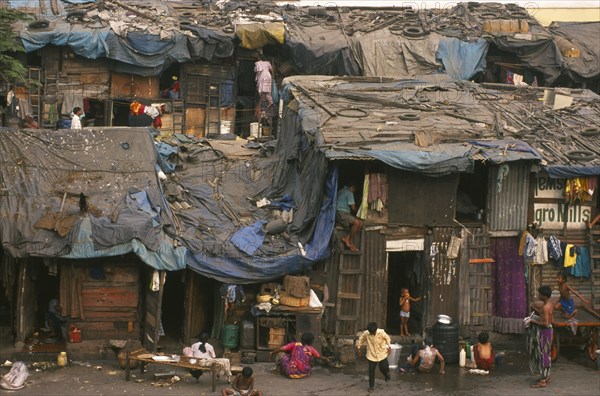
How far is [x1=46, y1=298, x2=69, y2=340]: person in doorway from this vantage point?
25.3 metres

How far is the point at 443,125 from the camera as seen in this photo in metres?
27.0

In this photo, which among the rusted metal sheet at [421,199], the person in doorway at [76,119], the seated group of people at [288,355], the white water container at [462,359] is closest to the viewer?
the seated group of people at [288,355]

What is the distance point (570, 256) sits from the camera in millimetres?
26484

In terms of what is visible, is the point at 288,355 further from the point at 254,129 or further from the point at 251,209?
the point at 254,129

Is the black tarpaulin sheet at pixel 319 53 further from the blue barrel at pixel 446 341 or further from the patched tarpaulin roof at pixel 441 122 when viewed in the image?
the blue barrel at pixel 446 341

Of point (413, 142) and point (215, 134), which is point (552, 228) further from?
point (215, 134)

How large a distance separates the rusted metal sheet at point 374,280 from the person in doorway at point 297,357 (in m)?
2.34

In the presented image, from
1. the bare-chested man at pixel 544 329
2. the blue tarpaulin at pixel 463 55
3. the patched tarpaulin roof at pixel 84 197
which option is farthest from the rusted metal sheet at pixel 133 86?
the bare-chested man at pixel 544 329

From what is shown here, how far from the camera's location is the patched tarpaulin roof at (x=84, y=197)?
80.1 ft

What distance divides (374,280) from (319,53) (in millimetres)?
10602

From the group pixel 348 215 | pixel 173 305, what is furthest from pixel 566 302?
pixel 173 305

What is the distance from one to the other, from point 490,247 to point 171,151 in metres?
8.61

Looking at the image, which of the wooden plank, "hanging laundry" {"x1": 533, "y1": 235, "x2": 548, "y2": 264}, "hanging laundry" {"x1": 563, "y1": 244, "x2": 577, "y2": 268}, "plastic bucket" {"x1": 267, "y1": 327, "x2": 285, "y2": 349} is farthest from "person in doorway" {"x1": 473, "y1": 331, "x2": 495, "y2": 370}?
"plastic bucket" {"x1": 267, "y1": 327, "x2": 285, "y2": 349}

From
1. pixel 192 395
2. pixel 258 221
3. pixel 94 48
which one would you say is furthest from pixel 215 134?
pixel 192 395
